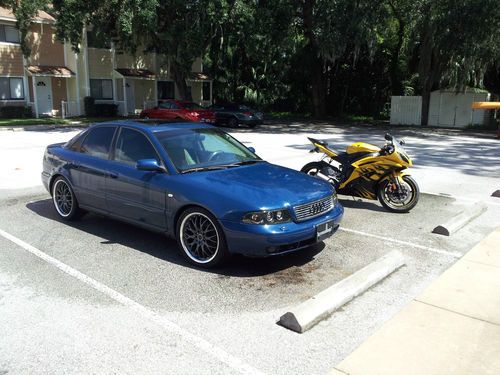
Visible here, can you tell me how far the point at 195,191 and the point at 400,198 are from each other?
3971 millimetres

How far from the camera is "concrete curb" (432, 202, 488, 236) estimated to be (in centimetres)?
651

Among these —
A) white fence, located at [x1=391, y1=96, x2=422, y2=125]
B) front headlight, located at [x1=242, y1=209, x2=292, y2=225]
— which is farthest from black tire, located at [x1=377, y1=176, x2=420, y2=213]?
white fence, located at [x1=391, y1=96, x2=422, y2=125]

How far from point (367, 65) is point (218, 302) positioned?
113ft

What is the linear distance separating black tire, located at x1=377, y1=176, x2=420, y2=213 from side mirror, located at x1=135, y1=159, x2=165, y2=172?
3857 millimetres

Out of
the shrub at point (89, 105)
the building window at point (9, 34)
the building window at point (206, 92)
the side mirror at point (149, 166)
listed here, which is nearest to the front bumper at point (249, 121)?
the shrub at point (89, 105)

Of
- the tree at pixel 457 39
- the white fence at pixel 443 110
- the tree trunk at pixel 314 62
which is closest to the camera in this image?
the tree at pixel 457 39

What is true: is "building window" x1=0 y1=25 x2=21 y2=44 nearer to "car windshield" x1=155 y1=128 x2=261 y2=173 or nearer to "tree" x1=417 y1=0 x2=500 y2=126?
"tree" x1=417 y1=0 x2=500 y2=126

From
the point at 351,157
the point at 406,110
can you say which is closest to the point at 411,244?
the point at 351,157

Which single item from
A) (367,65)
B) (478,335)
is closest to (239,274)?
(478,335)

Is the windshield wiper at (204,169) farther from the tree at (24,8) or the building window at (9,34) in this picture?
the building window at (9,34)

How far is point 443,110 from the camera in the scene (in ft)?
91.2

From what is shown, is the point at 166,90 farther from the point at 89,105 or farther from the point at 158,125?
the point at 158,125

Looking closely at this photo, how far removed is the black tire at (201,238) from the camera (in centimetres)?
502

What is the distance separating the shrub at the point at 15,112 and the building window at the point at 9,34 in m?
4.08
